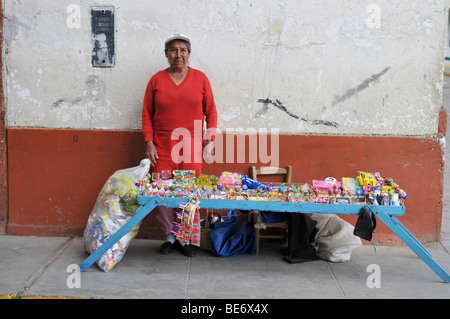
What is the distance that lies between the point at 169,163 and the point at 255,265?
1232mm

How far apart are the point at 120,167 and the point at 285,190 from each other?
1727mm

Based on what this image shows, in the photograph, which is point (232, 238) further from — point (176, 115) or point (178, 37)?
point (178, 37)

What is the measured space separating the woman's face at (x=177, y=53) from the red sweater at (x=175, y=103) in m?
0.16

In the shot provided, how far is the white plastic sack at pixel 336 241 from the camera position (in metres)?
5.19

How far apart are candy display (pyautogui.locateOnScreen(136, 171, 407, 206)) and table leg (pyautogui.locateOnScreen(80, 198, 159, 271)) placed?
128mm

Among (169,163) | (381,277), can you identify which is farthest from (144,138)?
(381,277)

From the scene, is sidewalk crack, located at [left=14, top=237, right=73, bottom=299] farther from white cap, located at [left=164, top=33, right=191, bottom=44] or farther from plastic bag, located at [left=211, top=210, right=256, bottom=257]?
white cap, located at [left=164, top=33, right=191, bottom=44]

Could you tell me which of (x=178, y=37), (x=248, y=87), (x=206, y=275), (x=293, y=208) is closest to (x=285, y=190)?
(x=293, y=208)

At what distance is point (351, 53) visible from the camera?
17.8 feet

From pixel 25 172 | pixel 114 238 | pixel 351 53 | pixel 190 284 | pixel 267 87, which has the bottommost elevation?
pixel 190 284

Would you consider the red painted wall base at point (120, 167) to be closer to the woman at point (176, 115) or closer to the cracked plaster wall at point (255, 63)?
the cracked plaster wall at point (255, 63)

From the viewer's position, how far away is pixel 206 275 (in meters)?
4.84

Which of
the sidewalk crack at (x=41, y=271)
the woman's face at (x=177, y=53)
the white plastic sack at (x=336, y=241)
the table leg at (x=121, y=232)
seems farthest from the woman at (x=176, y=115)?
the white plastic sack at (x=336, y=241)

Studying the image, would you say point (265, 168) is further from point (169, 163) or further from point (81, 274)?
point (81, 274)
